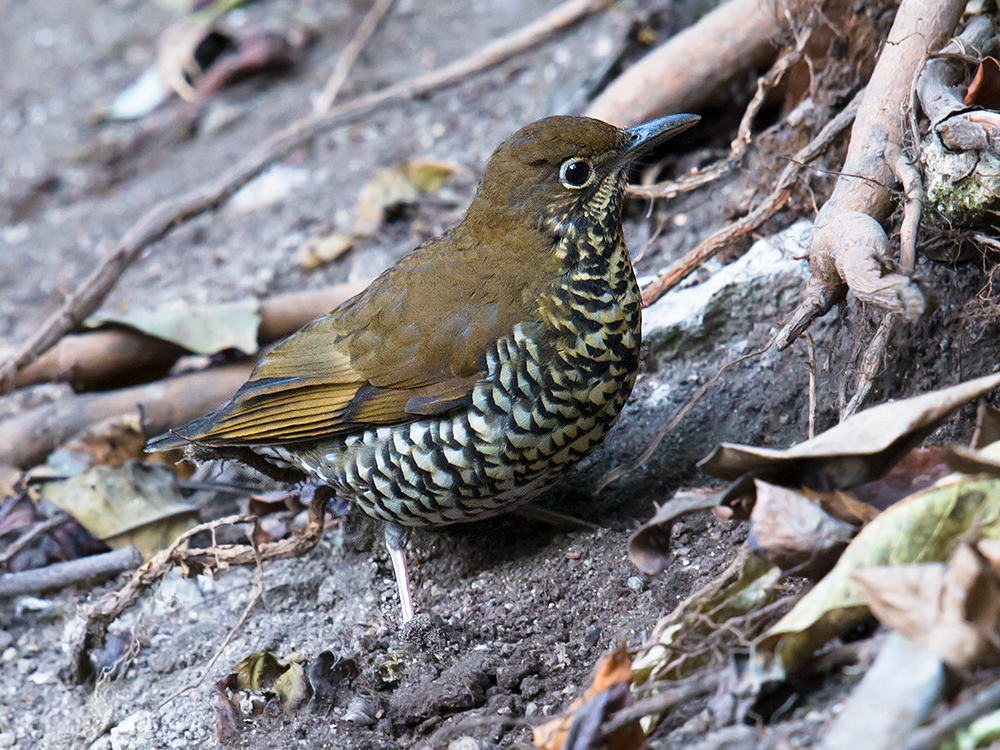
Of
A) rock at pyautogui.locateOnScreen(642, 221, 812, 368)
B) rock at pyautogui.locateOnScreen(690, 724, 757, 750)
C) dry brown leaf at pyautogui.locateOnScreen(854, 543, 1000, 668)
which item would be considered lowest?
rock at pyautogui.locateOnScreen(690, 724, 757, 750)

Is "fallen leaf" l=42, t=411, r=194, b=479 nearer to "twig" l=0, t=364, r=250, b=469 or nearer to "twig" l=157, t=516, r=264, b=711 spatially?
"twig" l=0, t=364, r=250, b=469

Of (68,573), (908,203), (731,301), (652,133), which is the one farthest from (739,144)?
(68,573)

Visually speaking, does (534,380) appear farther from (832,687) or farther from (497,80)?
(497,80)

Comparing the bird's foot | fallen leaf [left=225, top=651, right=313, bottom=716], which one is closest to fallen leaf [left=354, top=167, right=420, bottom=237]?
the bird's foot

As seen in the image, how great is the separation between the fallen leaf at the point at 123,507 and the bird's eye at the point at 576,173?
6.72 feet

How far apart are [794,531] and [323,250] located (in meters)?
3.71

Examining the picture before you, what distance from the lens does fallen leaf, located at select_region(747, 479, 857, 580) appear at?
2.05 meters

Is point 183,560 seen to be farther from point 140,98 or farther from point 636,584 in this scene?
point 140,98

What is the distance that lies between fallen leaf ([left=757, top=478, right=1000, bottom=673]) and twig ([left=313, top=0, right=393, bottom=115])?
15.8ft

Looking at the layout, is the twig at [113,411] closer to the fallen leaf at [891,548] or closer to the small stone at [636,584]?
the small stone at [636,584]

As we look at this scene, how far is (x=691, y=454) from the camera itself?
137 inches

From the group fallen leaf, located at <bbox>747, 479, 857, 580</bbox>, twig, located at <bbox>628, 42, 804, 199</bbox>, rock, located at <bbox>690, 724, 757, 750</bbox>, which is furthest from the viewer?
twig, located at <bbox>628, 42, 804, 199</bbox>

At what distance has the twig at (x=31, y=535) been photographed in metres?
4.02

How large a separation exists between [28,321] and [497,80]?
2.87 m
